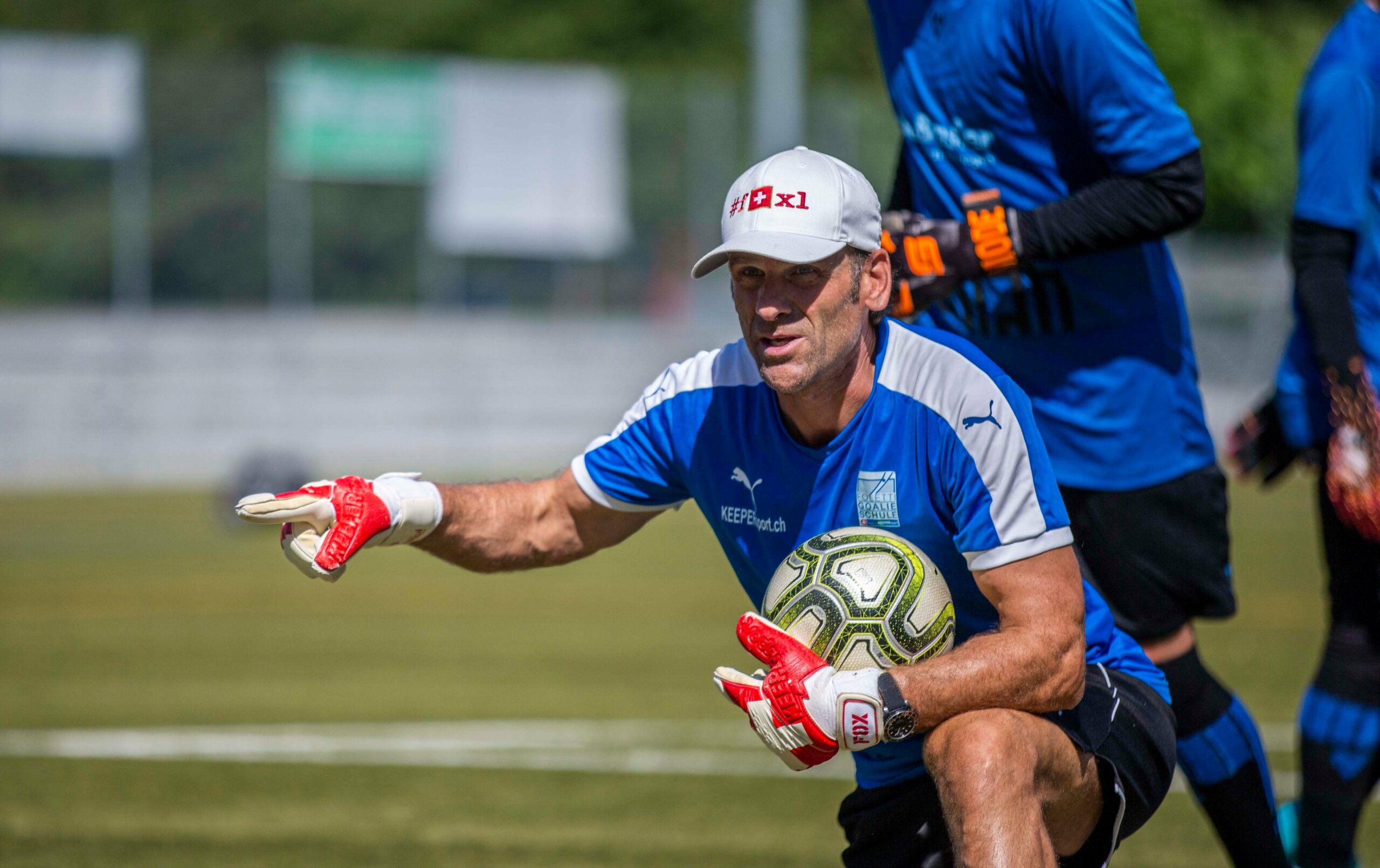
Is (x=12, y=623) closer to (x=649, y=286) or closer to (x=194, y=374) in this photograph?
(x=194, y=374)

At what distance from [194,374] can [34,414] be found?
2.47 metres

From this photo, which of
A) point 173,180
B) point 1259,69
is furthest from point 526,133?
point 1259,69

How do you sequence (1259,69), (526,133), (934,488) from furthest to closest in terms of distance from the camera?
(1259,69), (526,133), (934,488)

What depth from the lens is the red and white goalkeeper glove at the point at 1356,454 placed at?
15.4 ft

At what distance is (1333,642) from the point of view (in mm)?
4969

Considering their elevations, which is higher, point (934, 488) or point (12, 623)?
point (934, 488)

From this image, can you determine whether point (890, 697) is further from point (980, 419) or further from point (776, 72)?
point (776, 72)

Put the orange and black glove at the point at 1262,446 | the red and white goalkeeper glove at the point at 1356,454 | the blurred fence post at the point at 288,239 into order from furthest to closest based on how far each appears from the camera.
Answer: the blurred fence post at the point at 288,239 → the orange and black glove at the point at 1262,446 → the red and white goalkeeper glove at the point at 1356,454

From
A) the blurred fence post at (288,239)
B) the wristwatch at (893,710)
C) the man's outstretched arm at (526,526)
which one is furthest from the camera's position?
the blurred fence post at (288,239)

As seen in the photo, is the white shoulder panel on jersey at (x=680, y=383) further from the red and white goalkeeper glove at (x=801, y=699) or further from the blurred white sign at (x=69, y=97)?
the blurred white sign at (x=69, y=97)

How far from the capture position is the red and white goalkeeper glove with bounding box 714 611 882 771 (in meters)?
3.31

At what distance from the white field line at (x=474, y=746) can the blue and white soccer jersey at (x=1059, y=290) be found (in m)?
2.67

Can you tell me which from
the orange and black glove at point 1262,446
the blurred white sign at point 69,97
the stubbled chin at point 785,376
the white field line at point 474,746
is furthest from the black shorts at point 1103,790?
the blurred white sign at point 69,97

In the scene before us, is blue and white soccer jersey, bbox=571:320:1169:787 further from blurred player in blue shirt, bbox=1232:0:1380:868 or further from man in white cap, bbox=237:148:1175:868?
blurred player in blue shirt, bbox=1232:0:1380:868
